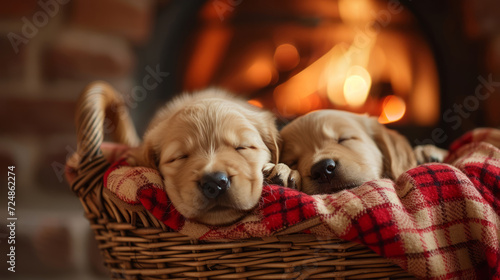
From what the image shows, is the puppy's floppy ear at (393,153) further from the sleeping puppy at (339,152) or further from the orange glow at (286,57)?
the orange glow at (286,57)

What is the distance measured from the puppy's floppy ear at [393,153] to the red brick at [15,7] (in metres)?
1.83

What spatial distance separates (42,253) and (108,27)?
119cm

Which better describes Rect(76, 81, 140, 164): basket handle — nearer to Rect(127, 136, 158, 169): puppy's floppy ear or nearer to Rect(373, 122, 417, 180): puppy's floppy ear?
Rect(127, 136, 158, 169): puppy's floppy ear

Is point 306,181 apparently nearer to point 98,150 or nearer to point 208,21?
point 98,150

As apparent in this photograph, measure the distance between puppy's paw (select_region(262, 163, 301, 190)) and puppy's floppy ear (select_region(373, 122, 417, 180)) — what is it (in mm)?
337

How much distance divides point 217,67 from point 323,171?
1376 mm

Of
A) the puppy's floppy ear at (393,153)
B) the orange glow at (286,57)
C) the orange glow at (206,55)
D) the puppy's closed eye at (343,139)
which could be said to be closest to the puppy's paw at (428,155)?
the puppy's floppy ear at (393,153)

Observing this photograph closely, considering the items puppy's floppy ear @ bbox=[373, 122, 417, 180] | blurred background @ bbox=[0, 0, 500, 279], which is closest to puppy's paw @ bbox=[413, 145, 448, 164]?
puppy's floppy ear @ bbox=[373, 122, 417, 180]

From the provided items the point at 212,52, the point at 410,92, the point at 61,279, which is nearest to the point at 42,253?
the point at 61,279

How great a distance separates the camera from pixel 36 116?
2.30 meters

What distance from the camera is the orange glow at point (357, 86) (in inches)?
90.6

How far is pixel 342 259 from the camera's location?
0.92m

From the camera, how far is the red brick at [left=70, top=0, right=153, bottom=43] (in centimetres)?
229

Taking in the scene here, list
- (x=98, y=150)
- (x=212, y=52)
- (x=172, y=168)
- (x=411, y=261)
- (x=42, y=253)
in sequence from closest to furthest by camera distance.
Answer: (x=411, y=261)
(x=172, y=168)
(x=98, y=150)
(x=42, y=253)
(x=212, y=52)
